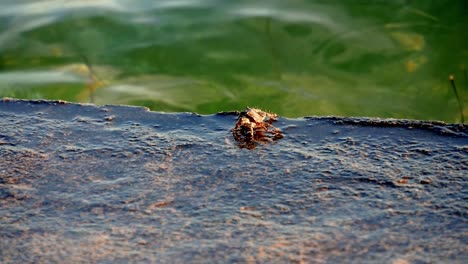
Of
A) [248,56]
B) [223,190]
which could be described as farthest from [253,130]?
[248,56]

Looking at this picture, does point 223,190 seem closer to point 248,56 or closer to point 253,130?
point 253,130

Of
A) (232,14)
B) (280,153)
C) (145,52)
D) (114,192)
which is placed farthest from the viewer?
(232,14)

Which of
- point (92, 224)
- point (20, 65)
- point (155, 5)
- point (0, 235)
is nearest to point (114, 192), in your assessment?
point (92, 224)

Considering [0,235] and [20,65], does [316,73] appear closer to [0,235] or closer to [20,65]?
[20,65]

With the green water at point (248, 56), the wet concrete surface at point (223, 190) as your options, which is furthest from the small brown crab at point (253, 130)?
the green water at point (248, 56)

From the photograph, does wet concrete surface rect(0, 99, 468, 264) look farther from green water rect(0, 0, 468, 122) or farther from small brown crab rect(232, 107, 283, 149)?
green water rect(0, 0, 468, 122)

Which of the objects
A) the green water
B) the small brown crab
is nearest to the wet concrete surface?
the small brown crab

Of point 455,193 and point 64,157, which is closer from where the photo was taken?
point 455,193
